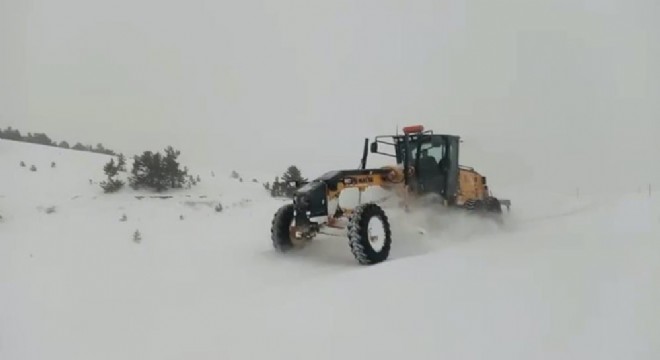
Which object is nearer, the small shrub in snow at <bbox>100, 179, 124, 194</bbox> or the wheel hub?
the wheel hub

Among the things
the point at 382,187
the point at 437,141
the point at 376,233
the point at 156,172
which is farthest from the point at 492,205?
the point at 156,172

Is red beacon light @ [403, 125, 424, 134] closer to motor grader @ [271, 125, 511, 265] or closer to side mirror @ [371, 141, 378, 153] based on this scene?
motor grader @ [271, 125, 511, 265]

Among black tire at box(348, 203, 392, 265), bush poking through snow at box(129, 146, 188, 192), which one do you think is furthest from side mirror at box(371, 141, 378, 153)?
bush poking through snow at box(129, 146, 188, 192)

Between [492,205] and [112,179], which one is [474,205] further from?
[112,179]

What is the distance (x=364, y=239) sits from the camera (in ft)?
23.9

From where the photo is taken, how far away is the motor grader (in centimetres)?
758

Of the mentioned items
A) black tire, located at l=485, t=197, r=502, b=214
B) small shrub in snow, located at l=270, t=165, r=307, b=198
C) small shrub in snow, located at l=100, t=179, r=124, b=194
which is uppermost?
small shrub in snow, located at l=100, t=179, r=124, b=194

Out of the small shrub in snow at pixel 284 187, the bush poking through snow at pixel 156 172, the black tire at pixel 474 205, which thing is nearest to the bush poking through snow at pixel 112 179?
the bush poking through snow at pixel 156 172

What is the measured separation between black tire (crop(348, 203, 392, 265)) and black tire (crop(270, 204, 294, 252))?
1.63 meters

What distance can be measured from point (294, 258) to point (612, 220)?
581 centimetres

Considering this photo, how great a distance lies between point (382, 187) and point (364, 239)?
228 centimetres

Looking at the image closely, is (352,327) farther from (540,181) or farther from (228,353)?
(540,181)

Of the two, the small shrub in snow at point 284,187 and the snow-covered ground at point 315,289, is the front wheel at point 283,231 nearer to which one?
the snow-covered ground at point 315,289

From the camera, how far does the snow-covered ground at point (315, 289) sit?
411cm
